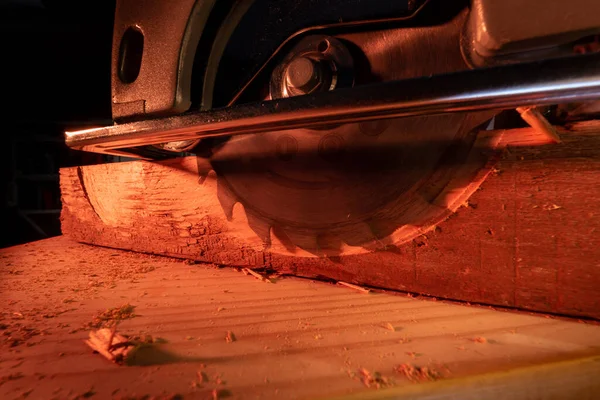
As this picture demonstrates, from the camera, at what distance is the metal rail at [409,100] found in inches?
17.7

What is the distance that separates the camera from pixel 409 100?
1.77 feet

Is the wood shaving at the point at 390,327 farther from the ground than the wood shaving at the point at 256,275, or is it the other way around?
the wood shaving at the point at 256,275

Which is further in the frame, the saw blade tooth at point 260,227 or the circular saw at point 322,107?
the saw blade tooth at point 260,227

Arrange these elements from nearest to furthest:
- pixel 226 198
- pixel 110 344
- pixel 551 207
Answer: pixel 110 344
pixel 551 207
pixel 226 198

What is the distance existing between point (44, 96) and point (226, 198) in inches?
117

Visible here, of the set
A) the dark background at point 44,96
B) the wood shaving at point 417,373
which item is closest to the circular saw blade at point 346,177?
the wood shaving at point 417,373

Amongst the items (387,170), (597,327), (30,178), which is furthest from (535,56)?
(30,178)

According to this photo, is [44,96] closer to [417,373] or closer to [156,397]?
[156,397]

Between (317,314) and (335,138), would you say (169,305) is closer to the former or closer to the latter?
(317,314)

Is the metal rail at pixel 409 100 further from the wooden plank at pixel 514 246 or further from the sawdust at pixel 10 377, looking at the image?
the sawdust at pixel 10 377

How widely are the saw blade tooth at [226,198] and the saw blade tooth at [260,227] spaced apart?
0.24 feet

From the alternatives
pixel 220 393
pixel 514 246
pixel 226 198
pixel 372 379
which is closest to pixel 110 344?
pixel 220 393

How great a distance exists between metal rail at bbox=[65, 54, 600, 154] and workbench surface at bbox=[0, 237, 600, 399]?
43 centimetres

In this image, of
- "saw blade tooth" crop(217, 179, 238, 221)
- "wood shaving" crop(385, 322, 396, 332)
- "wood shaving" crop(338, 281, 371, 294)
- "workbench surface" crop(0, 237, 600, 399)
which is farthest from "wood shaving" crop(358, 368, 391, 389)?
"saw blade tooth" crop(217, 179, 238, 221)
